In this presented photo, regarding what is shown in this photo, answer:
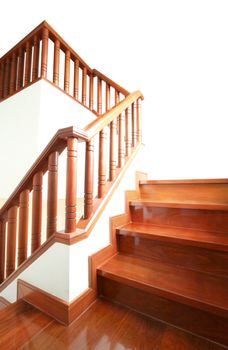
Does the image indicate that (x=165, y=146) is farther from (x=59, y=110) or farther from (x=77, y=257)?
(x=77, y=257)

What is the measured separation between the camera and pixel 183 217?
1.29m

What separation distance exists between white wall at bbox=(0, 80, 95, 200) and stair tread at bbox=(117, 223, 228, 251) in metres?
1.05

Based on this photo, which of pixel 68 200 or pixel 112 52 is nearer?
pixel 68 200

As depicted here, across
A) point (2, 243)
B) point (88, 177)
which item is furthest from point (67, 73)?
point (2, 243)

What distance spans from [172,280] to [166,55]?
2710 millimetres

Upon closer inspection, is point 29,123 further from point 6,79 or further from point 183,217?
Result: point 183,217

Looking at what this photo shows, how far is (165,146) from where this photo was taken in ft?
8.32

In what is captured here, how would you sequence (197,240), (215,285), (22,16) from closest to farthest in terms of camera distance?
(215,285), (197,240), (22,16)

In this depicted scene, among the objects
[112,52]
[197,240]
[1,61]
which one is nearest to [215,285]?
[197,240]

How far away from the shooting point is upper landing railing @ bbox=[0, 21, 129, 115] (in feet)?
6.35

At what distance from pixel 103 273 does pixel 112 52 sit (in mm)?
2960

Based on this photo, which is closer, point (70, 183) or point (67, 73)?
point (70, 183)

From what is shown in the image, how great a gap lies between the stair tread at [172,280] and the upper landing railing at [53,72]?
1775 mm

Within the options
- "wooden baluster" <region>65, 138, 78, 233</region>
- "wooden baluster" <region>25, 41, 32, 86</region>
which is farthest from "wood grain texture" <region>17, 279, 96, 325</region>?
"wooden baluster" <region>25, 41, 32, 86</region>
